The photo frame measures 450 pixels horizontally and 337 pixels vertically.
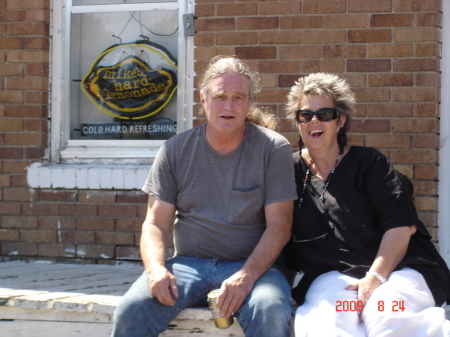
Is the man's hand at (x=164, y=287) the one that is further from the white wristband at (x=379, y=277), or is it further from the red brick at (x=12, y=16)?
the red brick at (x=12, y=16)

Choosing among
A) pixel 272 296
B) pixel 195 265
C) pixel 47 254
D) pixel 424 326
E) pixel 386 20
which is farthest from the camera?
Answer: pixel 47 254

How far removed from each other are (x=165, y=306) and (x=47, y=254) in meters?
1.87

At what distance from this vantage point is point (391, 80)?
3.65 meters

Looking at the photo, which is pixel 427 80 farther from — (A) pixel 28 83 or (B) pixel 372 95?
(A) pixel 28 83

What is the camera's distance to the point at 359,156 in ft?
9.05

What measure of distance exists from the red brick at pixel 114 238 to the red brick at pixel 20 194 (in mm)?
556

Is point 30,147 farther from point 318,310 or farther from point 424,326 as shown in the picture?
point 424,326

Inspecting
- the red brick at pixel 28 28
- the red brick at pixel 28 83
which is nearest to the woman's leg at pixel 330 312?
the red brick at pixel 28 83

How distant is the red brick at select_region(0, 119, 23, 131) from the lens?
412 centimetres

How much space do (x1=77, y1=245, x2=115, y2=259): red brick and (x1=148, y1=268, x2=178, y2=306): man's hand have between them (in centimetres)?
156

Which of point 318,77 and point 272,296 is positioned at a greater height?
point 318,77

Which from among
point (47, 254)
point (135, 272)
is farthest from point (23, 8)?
point (135, 272)

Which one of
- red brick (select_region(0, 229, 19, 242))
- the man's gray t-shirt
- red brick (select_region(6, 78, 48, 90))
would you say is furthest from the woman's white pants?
red brick (select_region(6, 78, 48, 90))

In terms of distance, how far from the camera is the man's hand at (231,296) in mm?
2438
